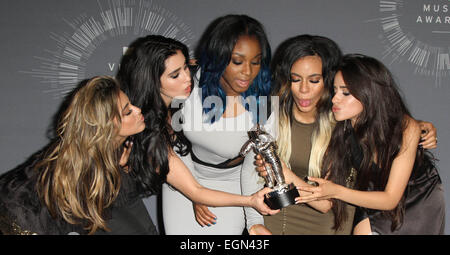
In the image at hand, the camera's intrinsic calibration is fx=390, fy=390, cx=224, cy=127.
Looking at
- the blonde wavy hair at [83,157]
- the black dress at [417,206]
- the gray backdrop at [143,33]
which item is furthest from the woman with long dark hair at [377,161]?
the blonde wavy hair at [83,157]

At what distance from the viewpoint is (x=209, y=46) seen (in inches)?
74.7

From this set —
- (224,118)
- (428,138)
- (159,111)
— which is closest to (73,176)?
(159,111)

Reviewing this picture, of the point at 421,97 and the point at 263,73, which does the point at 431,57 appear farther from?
the point at 263,73

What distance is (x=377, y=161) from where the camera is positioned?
1897mm

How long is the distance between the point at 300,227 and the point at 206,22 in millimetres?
1359

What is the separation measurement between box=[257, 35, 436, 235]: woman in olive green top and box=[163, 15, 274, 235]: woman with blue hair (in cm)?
10

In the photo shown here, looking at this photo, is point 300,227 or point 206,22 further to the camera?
point 206,22

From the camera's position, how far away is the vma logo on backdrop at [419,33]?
97.7 inches

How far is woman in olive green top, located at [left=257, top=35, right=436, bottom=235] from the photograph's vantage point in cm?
189

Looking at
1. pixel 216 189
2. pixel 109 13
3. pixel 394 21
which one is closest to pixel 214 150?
pixel 216 189

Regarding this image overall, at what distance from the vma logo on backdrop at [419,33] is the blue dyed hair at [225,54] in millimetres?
1006

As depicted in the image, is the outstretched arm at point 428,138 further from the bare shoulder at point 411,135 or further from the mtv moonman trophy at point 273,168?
the mtv moonman trophy at point 273,168

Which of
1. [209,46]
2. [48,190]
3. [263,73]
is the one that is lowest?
[48,190]

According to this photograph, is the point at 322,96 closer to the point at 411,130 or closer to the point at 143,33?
the point at 411,130
